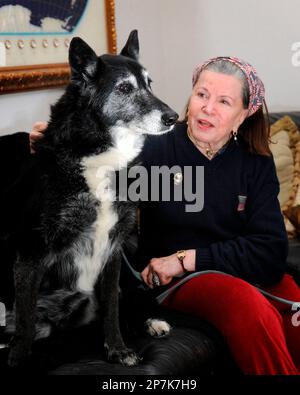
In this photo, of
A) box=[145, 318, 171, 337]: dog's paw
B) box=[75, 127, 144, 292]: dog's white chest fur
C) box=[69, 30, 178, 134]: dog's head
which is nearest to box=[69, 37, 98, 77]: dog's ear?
box=[69, 30, 178, 134]: dog's head

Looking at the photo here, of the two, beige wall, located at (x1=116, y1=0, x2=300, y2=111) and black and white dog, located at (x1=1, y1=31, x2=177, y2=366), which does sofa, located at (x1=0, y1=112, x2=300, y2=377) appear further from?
beige wall, located at (x1=116, y1=0, x2=300, y2=111)

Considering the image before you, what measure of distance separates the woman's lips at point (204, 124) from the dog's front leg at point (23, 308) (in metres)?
0.72

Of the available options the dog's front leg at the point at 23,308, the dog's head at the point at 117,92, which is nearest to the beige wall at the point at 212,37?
the dog's head at the point at 117,92

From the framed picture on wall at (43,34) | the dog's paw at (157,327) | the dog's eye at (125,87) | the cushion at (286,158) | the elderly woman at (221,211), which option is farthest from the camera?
the cushion at (286,158)

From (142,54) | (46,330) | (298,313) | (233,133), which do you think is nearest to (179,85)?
(142,54)

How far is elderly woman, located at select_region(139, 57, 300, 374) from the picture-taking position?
5.54 ft

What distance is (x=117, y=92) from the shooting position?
4.75 feet

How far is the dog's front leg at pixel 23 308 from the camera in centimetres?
134

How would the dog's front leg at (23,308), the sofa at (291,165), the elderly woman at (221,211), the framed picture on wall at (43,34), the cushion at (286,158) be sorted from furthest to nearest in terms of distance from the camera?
1. the cushion at (286,158)
2. the sofa at (291,165)
3. the framed picture on wall at (43,34)
4. the elderly woman at (221,211)
5. the dog's front leg at (23,308)

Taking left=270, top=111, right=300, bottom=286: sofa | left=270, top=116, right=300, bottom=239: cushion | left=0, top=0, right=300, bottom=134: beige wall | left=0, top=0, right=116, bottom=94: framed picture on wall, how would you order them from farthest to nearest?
left=0, top=0, right=300, bottom=134: beige wall
left=270, top=116, right=300, bottom=239: cushion
left=270, top=111, right=300, bottom=286: sofa
left=0, top=0, right=116, bottom=94: framed picture on wall

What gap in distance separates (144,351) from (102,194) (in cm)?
45

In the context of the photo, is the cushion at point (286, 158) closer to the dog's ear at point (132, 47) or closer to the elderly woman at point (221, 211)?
the elderly woman at point (221, 211)

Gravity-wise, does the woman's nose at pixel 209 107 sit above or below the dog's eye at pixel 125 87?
below
